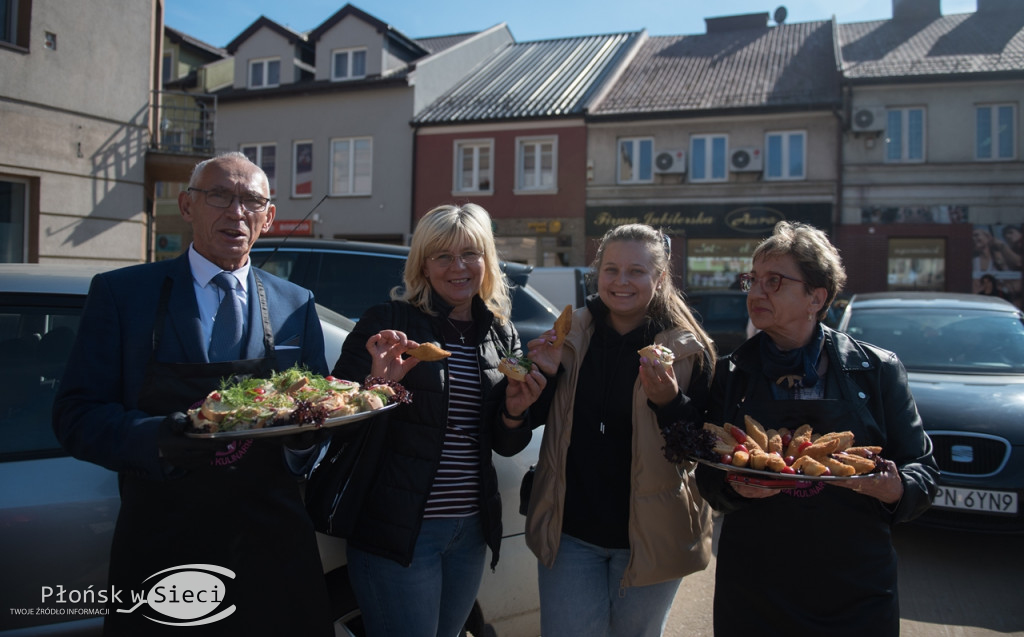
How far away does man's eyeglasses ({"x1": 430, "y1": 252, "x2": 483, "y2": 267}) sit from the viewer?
246 centimetres

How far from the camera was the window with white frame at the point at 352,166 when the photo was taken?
2400 cm

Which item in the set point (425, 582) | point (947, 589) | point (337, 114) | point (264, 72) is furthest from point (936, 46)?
point (425, 582)

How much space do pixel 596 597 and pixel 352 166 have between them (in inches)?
918

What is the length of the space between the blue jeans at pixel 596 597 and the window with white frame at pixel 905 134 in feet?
67.4

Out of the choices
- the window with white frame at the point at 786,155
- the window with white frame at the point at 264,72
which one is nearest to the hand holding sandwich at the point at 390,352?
the window with white frame at the point at 786,155

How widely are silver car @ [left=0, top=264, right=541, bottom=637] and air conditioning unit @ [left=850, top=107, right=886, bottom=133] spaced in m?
19.8

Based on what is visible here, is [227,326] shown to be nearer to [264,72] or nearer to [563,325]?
[563,325]

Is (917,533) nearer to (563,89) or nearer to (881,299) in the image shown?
(881,299)

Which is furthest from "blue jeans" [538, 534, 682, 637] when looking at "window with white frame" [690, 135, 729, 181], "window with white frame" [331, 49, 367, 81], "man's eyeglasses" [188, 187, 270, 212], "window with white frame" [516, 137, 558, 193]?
"window with white frame" [331, 49, 367, 81]

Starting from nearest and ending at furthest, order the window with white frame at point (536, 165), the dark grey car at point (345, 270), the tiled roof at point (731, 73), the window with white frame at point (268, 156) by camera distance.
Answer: the dark grey car at point (345, 270), the tiled roof at point (731, 73), the window with white frame at point (536, 165), the window with white frame at point (268, 156)

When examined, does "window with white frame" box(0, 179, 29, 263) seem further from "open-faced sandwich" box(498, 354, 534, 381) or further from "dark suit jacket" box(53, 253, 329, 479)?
"open-faced sandwich" box(498, 354, 534, 381)

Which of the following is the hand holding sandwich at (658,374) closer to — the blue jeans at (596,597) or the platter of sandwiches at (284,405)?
the blue jeans at (596,597)

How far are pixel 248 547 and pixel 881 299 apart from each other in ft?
23.0

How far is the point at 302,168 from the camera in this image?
24.6 metres
